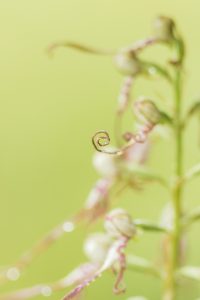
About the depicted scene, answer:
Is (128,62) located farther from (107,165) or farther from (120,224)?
(120,224)

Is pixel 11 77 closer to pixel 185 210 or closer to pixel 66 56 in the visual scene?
pixel 66 56

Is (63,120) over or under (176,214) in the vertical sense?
over

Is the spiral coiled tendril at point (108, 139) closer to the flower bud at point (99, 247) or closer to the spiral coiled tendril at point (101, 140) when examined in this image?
the spiral coiled tendril at point (101, 140)

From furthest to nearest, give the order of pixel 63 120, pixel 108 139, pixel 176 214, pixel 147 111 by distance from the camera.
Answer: pixel 63 120 → pixel 176 214 → pixel 147 111 → pixel 108 139

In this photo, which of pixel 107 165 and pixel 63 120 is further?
pixel 63 120

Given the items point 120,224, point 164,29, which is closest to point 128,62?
point 164,29

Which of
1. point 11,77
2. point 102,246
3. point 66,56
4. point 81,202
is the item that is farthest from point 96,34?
point 102,246

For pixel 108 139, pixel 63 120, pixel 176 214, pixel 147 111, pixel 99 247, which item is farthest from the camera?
pixel 63 120

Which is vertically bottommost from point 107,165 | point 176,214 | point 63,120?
point 176,214
